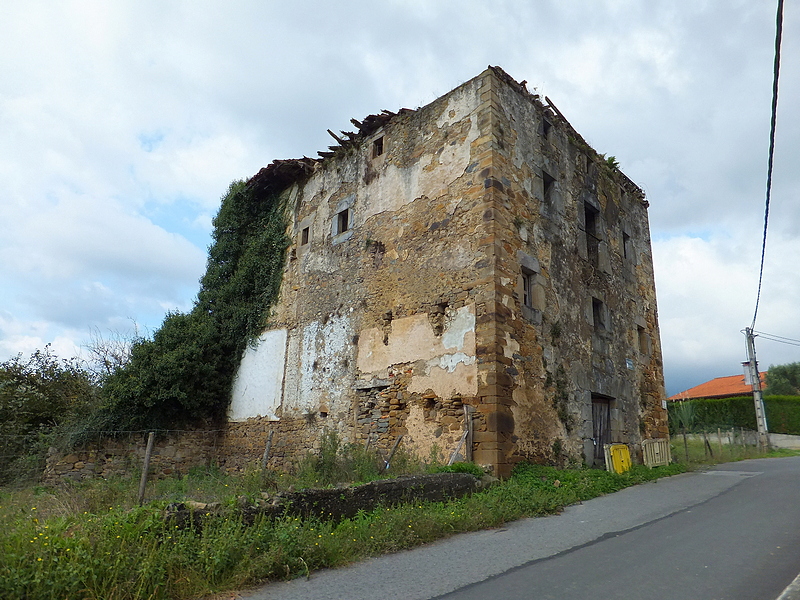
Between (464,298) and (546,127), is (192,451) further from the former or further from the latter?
(546,127)

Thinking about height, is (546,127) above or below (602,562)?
above

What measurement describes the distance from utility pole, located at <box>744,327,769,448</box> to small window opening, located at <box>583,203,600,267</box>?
566 inches

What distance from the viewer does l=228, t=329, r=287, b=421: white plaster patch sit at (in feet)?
46.2

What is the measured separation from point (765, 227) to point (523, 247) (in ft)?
13.5

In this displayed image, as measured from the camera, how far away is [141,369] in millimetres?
14164

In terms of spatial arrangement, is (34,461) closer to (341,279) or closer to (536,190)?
(341,279)

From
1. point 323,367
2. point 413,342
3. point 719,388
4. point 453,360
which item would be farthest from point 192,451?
point 719,388

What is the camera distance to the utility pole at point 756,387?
22730 mm

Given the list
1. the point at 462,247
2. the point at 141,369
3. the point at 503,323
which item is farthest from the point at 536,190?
the point at 141,369

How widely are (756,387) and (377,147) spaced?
19.7 m

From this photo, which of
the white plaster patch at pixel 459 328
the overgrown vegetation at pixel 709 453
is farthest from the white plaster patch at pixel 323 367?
the overgrown vegetation at pixel 709 453

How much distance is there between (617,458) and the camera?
11797 mm

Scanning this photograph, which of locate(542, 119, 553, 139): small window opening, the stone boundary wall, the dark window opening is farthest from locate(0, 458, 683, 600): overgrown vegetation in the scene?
locate(542, 119, 553, 139): small window opening

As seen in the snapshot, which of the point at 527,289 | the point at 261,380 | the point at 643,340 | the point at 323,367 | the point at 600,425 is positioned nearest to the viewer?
the point at 527,289
